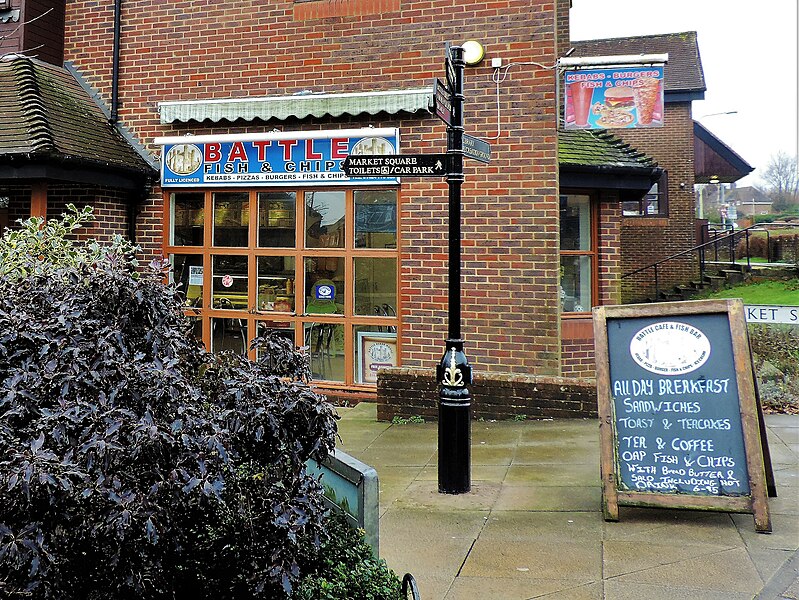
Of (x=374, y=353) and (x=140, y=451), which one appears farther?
(x=374, y=353)

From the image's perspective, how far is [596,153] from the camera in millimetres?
10328

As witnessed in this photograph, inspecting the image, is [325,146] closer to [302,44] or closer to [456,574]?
[302,44]

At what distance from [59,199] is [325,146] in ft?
11.7

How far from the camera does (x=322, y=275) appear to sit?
32.5 feet

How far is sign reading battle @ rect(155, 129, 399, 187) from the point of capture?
930 cm

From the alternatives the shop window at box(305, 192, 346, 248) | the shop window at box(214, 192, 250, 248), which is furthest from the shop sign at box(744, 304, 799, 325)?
the shop window at box(214, 192, 250, 248)

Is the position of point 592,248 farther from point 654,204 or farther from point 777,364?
point 654,204

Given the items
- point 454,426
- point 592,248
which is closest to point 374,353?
point 592,248

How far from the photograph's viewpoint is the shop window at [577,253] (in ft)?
34.3

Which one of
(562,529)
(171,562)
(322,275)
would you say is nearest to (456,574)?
(562,529)

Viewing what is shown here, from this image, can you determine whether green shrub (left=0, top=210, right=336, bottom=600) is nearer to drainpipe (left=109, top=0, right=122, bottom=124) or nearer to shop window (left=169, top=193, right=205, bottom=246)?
shop window (left=169, top=193, right=205, bottom=246)

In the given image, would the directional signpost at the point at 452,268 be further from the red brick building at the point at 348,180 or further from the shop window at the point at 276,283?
the shop window at the point at 276,283

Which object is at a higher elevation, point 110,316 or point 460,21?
point 460,21

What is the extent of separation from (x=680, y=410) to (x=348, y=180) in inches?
214
